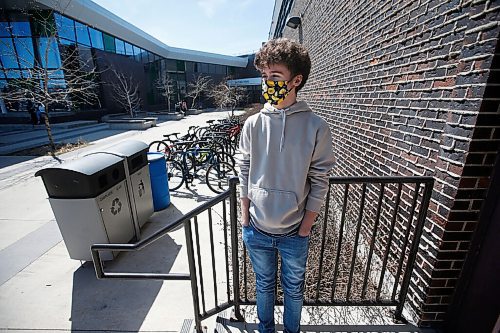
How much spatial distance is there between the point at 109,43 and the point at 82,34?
142 inches

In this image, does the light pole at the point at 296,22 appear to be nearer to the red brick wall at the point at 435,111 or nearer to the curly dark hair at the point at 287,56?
the red brick wall at the point at 435,111

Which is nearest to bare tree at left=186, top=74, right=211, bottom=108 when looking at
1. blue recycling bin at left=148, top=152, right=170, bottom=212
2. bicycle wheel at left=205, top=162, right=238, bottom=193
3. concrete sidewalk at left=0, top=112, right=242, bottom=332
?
bicycle wheel at left=205, top=162, right=238, bottom=193

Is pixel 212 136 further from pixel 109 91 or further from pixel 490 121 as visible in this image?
pixel 109 91

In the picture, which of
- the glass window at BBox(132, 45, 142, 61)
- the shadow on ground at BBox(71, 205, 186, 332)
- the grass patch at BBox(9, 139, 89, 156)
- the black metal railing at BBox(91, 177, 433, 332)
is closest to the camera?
the black metal railing at BBox(91, 177, 433, 332)

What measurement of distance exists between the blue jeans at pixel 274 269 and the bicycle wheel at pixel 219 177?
379cm

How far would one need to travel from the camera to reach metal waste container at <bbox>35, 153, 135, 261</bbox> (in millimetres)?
2795

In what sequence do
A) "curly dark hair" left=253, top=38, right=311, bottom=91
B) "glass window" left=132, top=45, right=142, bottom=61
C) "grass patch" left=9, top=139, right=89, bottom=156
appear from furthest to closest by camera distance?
"glass window" left=132, top=45, right=142, bottom=61, "grass patch" left=9, top=139, right=89, bottom=156, "curly dark hair" left=253, top=38, right=311, bottom=91

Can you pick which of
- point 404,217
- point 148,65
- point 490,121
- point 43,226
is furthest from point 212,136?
point 148,65

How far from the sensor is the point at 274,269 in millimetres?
1768

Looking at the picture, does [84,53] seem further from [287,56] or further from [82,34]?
[287,56]

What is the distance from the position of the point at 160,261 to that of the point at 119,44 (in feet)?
91.4

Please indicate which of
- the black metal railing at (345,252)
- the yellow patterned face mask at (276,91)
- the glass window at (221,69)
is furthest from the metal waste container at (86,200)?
the glass window at (221,69)

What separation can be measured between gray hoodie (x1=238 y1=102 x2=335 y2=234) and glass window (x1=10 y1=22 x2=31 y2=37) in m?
23.8

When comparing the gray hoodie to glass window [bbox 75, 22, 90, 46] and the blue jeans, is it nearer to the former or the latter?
the blue jeans
